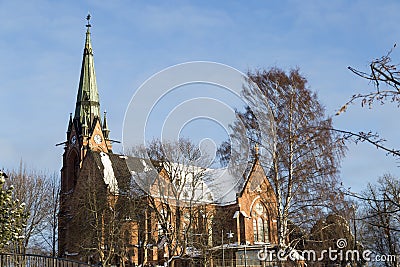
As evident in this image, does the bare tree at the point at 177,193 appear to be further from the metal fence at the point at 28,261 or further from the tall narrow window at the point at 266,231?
the metal fence at the point at 28,261

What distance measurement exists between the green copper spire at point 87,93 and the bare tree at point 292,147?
3964 cm

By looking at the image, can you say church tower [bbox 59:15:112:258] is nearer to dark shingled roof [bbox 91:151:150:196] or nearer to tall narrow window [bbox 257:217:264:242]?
dark shingled roof [bbox 91:151:150:196]

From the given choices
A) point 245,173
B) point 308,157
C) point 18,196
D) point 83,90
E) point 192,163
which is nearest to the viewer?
point 308,157

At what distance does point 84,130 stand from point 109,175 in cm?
975

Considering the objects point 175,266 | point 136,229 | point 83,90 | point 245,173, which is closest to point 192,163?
point 136,229

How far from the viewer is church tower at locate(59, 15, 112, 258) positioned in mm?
57281

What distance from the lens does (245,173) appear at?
1067 inches

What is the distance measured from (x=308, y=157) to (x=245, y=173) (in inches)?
230

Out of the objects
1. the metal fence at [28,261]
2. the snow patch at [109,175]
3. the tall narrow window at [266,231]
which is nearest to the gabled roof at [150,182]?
the snow patch at [109,175]

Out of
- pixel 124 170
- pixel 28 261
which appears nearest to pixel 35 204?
pixel 124 170

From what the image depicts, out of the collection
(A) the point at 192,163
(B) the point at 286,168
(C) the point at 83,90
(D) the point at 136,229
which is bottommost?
(D) the point at 136,229

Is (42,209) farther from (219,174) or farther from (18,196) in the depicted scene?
(219,174)

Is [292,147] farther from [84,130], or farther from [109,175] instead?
[84,130]

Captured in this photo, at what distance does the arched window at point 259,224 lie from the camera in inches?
1845
